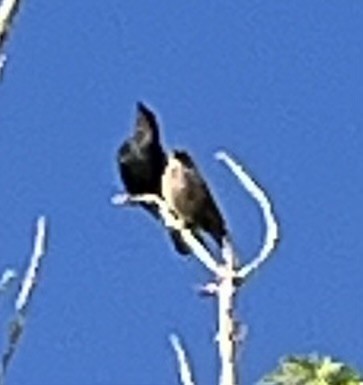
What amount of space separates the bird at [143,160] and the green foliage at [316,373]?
1580mm

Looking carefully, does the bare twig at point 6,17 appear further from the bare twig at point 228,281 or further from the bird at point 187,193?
the bird at point 187,193

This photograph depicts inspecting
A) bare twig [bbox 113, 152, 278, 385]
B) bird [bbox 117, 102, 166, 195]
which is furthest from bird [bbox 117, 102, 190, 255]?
bare twig [bbox 113, 152, 278, 385]

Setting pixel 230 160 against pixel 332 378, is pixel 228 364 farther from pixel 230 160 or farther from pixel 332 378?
pixel 332 378

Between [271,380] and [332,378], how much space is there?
4.11 feet

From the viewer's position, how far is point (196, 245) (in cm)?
470

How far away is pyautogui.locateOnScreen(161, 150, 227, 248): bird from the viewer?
958cm

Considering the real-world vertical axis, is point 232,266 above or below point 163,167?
below

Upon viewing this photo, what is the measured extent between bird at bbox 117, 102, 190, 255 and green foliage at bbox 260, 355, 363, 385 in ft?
5.18

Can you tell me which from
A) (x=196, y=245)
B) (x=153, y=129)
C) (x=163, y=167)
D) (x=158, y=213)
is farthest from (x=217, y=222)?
(x=196, y=245)

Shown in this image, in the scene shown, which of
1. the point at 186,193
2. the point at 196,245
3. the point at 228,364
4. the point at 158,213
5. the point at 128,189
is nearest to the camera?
the point at 228,364

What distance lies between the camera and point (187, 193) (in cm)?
1032

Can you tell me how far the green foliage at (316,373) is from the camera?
1003 centimetres

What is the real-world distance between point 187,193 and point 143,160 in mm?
1416

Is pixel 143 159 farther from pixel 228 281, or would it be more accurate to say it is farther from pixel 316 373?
pixel 228 281
